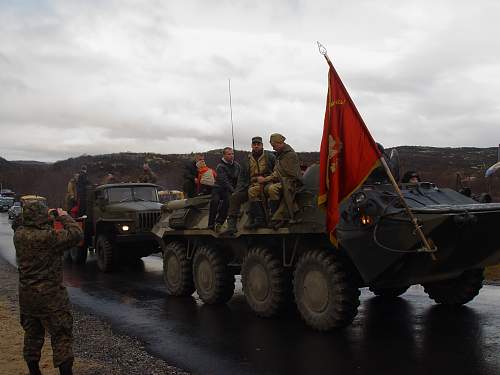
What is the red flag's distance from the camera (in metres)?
6.82

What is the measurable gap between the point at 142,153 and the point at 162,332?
9947 cm

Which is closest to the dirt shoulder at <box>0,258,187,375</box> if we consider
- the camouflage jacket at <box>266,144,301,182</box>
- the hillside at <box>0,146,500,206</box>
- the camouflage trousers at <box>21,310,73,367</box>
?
the camouflage trousers at <box>21,310,73,367</box>

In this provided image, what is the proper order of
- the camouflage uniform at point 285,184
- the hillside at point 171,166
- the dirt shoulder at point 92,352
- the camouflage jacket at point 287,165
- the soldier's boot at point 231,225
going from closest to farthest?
the dirt shoulder at point 92,352 < the camouflage uniform at point 285,184 < the camouflage jacket at point 287,165 < the soldier's boot at point 231,225 < the hillside at point 171,166

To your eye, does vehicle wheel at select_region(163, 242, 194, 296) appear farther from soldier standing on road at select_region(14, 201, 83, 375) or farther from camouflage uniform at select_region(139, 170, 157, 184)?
camouflage uniform at select_region(139, 170, 157, 184)

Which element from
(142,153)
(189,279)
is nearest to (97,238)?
(189,279)

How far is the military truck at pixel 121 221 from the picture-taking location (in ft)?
45.5

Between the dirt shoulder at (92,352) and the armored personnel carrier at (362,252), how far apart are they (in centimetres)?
204

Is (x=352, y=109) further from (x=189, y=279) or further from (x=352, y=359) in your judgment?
(x=189, y=279)

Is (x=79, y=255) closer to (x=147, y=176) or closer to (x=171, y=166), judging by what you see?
(x=147, y=176)

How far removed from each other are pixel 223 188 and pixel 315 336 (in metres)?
3.09

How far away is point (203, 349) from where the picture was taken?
262 inches

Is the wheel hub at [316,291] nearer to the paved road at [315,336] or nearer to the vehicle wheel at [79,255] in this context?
the paved road at [315,336]

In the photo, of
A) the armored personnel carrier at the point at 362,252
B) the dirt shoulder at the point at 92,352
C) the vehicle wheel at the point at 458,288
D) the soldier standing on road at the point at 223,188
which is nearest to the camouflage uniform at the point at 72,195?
the dirt shoulder at the point at 92,352

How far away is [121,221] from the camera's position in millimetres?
13953
